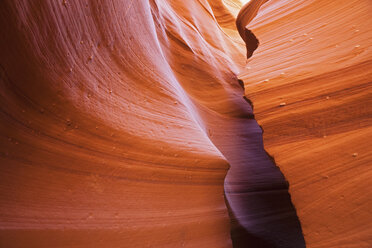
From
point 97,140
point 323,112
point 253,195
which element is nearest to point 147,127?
point 97,140

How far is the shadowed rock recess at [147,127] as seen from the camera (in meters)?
0.90

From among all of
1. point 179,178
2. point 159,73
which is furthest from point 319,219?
point 159,73

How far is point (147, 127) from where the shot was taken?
131 cm

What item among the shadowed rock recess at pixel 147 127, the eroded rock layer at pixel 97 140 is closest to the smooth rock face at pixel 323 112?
the shadowed rock recess at pixel 147 127

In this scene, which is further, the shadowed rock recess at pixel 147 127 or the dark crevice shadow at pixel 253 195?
the dark crevice shadow at pixel 253 195

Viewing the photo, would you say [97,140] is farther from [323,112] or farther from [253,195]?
[253,195]

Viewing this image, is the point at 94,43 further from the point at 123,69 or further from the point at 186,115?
the point at 186,115

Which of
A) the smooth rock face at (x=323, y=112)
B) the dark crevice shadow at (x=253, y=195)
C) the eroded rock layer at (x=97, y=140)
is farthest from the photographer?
the dark crevice shadow at (x=253, y=195)

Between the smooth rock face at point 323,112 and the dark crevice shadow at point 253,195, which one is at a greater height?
the smooth rock face at point 323,112

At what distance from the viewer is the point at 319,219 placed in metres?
1.22

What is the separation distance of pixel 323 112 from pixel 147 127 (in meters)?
0.94

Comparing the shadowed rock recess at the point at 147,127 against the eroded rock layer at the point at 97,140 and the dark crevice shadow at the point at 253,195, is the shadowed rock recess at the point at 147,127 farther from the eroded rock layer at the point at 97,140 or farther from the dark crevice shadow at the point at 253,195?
the dark crevice shadow at the point at 253,195

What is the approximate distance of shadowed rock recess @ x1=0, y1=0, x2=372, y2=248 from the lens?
0.90 meters

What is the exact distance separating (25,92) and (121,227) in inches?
25.7
